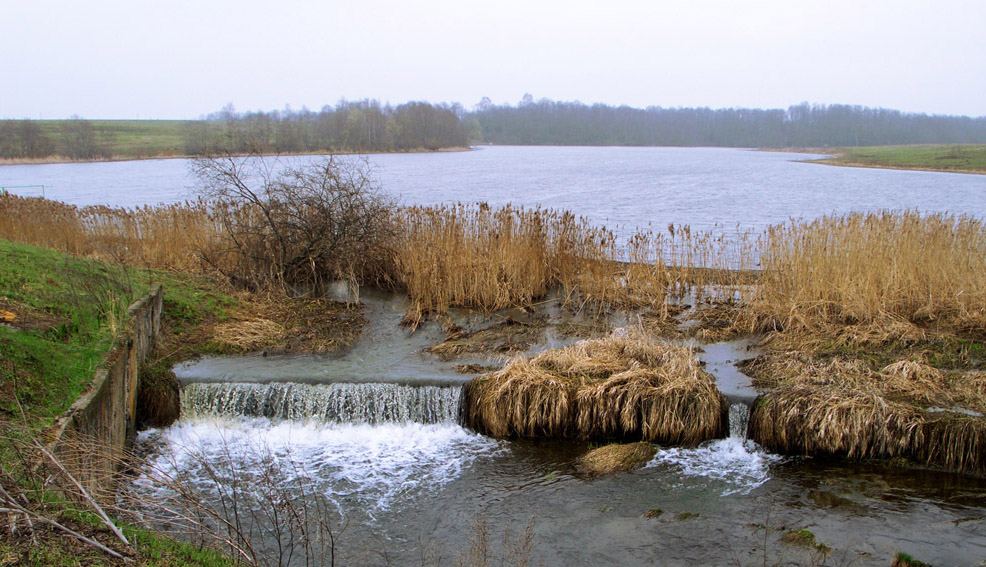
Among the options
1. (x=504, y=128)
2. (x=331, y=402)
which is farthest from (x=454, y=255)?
(x=504, y=128)

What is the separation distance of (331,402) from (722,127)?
124 metres

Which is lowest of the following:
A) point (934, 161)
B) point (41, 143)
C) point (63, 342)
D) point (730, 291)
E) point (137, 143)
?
point (730, 291)

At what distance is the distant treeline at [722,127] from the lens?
10954 cm

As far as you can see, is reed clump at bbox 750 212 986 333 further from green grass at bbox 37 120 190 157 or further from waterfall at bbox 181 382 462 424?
green grass at bbox 37 120 190 157

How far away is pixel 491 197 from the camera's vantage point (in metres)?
27.9

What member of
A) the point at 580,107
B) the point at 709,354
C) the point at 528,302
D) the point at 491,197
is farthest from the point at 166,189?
the point at 580,107

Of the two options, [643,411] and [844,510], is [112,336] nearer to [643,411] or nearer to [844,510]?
[643,411]

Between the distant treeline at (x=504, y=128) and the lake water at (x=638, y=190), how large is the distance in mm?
12632

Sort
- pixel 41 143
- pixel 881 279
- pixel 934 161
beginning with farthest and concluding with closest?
pixel 41 143, pixel 934 161, pixel 881 279

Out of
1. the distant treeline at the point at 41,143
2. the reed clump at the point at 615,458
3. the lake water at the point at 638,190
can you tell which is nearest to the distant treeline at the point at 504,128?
the distant treeline at the point at 41,143

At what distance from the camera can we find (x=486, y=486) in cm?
714

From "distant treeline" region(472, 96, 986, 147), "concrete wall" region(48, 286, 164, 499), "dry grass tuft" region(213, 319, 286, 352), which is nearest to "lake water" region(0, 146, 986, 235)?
"dry grass tuft" region(213, 319, 286, 352)

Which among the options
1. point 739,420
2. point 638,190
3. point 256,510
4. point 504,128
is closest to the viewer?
point 256,510

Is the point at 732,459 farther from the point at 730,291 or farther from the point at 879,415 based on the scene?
the point at 730,291
